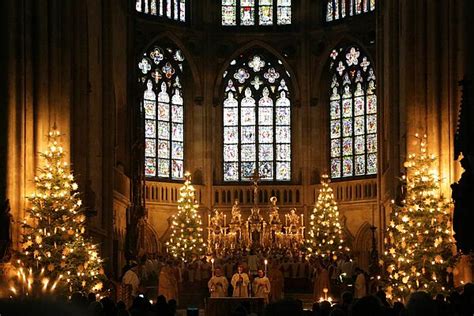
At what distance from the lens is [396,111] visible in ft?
109

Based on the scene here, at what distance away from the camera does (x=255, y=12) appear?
48.2 meters

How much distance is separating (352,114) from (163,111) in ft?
27.8

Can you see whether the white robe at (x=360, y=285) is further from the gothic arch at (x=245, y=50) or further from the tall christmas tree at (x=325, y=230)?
the gothic arch at (x=245, y=50)

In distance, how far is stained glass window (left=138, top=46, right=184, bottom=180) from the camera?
45.7 meters

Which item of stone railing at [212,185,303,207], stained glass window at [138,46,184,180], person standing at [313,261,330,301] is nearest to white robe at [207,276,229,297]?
person standing at [313,261,330,301]

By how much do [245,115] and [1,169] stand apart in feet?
87.5

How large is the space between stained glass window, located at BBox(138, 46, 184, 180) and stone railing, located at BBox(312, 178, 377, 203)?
6562 mm

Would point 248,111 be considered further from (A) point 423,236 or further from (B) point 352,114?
(A) point 423,236

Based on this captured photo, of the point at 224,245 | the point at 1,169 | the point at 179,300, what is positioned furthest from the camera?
the point at 224,245

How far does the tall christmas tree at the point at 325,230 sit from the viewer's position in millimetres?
41062

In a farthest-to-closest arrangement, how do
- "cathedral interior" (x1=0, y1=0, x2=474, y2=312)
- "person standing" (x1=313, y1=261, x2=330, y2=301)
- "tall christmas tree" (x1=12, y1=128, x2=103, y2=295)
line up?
"cathedral interior" (x1=0, y1=0, x2=474, y2=312) → "person standing" (x1=313, y1=261, x2=330, y2=301) → "tall christmas tree" (x1=12, y1=128, x2=103, y2=295)

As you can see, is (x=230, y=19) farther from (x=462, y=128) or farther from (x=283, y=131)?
(x=462, y=128)

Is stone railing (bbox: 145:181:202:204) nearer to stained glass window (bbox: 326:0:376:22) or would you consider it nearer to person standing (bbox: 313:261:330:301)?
stained glass window (bbox: 326:0:376:22)

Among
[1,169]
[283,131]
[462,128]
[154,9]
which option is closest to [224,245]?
[283,131]
